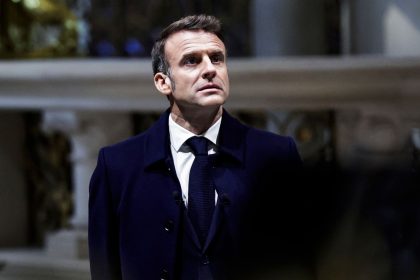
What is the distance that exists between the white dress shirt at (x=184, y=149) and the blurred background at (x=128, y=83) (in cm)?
175

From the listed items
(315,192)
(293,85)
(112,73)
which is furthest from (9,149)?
(315,192)

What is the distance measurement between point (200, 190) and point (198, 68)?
181 mm

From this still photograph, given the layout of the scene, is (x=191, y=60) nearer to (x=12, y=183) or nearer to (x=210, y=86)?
(x=210, y=86)

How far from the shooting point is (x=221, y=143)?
1.61m

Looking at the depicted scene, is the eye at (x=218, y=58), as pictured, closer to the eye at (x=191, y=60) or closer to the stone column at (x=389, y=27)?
the eye at (x=191, y=60)

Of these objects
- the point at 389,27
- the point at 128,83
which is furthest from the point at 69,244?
the point at 389,27

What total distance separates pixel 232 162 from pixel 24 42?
5347mm

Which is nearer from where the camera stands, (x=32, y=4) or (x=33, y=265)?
(x=33, y=265)

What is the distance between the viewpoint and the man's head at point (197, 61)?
1.49m

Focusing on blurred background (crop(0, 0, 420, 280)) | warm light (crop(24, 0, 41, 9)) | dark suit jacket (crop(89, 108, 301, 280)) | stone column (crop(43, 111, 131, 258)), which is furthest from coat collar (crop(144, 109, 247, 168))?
warm light (crop(24, 0, 41, 9))

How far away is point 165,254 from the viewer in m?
1.60

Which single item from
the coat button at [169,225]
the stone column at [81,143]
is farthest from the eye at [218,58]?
the stone column at [81,143]

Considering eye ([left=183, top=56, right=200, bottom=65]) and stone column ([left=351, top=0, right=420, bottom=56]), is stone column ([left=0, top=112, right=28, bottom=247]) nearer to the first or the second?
stone column ([left=351, top=0, right=420, bottom=56])

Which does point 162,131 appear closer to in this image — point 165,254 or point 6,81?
point 165,254
